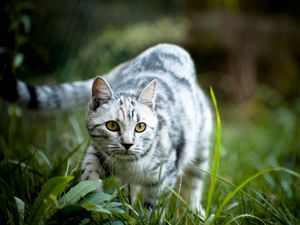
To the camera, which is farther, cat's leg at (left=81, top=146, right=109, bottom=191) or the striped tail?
the striped tail

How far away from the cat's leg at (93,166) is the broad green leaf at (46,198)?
66cm

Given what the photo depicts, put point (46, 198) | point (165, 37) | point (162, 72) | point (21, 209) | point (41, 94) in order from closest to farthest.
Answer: point (46, 198) < point (21, 209) < point (41, 94) < point (162, 72) < point (165, 37)

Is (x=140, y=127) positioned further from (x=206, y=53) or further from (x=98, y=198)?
(x=206, y=53)

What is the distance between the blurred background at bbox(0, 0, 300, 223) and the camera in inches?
171

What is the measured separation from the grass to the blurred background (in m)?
0.03

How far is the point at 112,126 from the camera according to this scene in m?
2.79

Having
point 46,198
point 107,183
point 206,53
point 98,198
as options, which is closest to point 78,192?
point 98,198

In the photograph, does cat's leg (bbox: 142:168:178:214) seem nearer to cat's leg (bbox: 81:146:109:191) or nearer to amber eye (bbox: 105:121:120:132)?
cat's leg (bbox: 81:146:109:191)

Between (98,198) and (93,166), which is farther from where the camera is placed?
(93,166)

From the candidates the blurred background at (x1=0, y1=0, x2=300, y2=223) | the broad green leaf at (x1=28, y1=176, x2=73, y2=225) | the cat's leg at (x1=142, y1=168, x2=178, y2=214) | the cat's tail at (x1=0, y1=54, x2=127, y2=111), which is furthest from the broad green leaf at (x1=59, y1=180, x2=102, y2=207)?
the cat's tail at (x1=0, y1=54, x2=127, y2=111)

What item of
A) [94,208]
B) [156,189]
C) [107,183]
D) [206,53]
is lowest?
[206,53]

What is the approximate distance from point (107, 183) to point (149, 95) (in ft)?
2.03

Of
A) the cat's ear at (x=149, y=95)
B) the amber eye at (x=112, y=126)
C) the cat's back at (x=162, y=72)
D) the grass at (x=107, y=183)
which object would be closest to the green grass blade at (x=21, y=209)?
the grass at (x=107, y=183)

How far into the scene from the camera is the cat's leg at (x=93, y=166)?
291 cm
